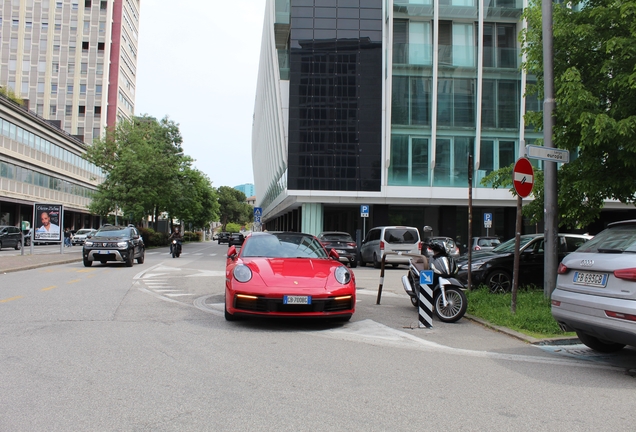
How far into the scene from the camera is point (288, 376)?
512 cm

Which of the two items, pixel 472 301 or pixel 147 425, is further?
pixel 472 301

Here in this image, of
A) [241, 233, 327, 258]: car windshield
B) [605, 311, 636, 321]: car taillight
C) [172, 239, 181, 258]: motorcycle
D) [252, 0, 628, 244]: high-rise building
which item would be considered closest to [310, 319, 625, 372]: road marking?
[605, 311, 636, 321]: car taillight

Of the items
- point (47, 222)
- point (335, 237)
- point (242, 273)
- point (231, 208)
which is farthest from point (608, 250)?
point (231, 208)

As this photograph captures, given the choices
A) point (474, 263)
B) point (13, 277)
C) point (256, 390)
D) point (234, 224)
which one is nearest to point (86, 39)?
point (234, 224)

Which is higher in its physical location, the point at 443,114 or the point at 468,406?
the point at 443,114

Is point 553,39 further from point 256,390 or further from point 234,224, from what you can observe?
point 234,224

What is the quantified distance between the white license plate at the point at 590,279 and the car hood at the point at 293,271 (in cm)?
326

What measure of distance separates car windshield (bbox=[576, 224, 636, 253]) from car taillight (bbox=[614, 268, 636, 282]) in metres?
0.31

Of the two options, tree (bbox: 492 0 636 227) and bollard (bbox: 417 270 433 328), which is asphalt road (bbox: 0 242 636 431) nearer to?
bollard (bbox: 417 270 433 328)

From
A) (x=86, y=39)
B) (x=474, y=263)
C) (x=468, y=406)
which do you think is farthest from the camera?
(x=86, y=39)

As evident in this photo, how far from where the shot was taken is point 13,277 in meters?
15.0

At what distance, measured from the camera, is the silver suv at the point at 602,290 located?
211 inches

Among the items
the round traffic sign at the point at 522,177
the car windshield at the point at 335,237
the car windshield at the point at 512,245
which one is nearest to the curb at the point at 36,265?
the car windshield at the point at 335,237

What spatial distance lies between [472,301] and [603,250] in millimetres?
4548
